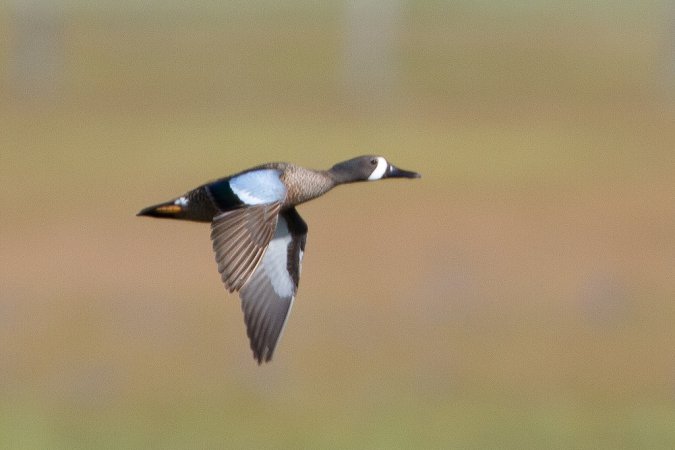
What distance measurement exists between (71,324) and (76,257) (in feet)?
5.95

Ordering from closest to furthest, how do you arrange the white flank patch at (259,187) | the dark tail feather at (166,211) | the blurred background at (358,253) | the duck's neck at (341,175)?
the white flank patch at (259,187)
the dark tail feather at (166,211)
the duck's neck at (341,175)
the blurred background at (358,253)

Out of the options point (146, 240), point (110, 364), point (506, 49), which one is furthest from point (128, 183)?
point (506, 49)

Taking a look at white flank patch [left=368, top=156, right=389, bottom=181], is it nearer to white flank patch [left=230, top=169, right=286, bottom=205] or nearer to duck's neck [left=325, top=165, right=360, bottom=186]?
duck's neck [left=325, top=165, right=360, bottom=186]

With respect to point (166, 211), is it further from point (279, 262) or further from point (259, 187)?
point (279, 262)

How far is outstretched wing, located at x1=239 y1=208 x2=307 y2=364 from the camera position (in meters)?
6.43

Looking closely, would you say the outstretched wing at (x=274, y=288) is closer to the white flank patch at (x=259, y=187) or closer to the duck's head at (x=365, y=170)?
the duck's head at (x=365, y=170)

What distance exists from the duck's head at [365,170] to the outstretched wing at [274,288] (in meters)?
0.22

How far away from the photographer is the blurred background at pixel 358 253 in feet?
34.7

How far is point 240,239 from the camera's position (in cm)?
562

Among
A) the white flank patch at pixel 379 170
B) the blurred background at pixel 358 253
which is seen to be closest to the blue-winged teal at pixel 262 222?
the white flank patch at pixel 379 170

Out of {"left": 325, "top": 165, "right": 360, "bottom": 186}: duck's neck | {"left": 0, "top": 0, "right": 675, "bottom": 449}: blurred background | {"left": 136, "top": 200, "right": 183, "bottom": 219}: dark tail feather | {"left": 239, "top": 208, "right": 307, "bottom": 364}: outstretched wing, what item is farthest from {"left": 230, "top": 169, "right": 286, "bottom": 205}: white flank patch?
{"left": 0, "top": 0, "right": 675, "bottom": 449}: blurred background

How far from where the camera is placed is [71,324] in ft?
40.4

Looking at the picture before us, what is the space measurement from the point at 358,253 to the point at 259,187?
8446mm

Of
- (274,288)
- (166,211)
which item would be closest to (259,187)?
(166,211)
